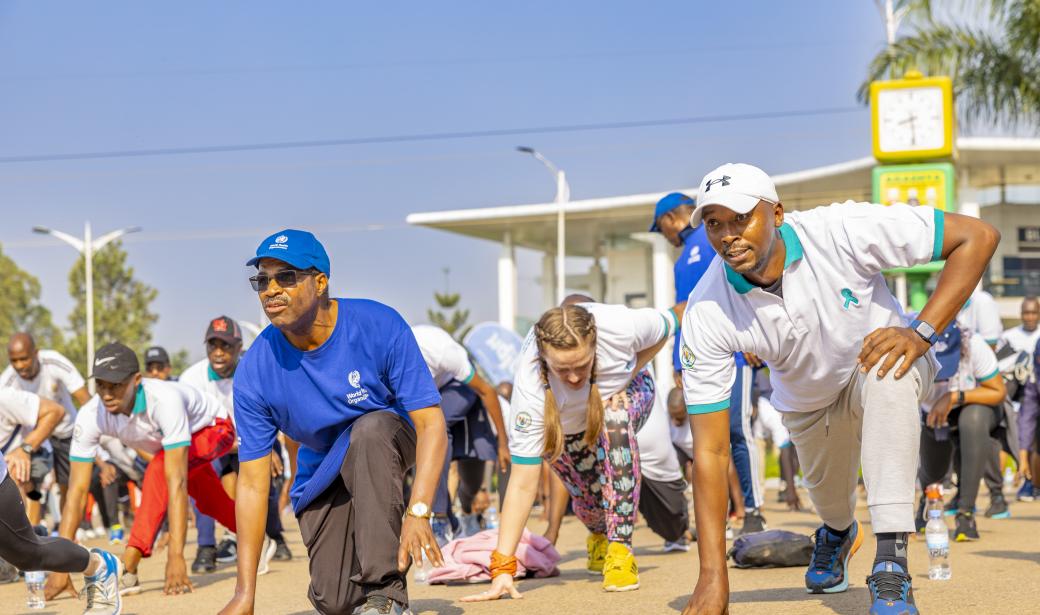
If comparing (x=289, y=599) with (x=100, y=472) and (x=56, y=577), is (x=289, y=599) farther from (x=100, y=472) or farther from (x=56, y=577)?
(x=100, y=472)

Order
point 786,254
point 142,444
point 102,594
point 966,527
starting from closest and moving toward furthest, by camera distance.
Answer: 1. point 786,254
2. point 102,594
3. point 142,444
4. point 966,527

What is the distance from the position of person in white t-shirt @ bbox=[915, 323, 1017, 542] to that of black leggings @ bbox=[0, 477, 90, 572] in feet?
18.4

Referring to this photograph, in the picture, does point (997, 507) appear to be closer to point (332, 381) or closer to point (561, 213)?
point (332, 381)

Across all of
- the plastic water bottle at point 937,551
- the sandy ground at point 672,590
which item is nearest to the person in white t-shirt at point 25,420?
the sandy ground at point 672,590

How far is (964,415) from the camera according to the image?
9.46 metres

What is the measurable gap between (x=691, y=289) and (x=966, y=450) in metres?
2.22

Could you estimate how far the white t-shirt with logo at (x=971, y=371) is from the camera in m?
9.31

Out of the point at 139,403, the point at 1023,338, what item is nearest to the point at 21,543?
the point at 139,403

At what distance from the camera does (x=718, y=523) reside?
193 inches

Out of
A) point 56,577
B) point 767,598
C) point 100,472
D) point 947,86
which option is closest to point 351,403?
point 767,598

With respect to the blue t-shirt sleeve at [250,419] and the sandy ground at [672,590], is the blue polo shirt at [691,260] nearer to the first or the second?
the sandy ground at [672,590]

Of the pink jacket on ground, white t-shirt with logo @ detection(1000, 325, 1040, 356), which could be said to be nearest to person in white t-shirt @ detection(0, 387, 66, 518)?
the pink jacket on ground

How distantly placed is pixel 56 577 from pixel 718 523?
4.74 metres

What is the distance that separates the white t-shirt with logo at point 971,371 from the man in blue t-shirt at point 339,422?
499 centimetres
